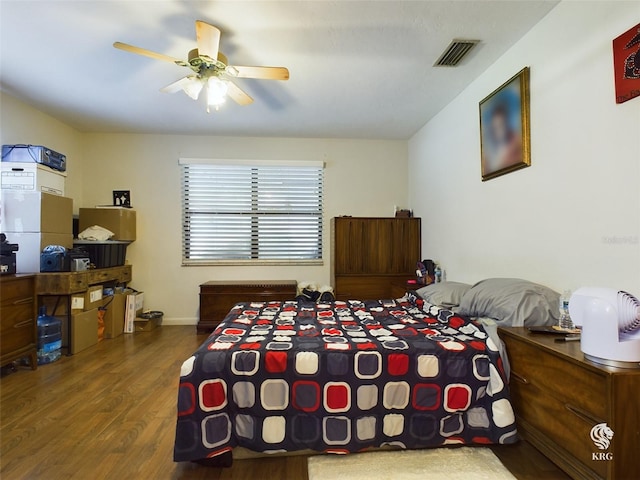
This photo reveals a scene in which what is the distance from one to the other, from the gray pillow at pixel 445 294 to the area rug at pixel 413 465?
3.70 feet

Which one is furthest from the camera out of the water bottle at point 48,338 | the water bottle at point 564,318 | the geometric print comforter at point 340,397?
the water bottle at point 48,338

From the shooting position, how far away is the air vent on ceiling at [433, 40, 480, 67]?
7.98 ft

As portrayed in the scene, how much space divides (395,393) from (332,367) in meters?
0.38

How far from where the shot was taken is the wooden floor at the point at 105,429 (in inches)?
64.1

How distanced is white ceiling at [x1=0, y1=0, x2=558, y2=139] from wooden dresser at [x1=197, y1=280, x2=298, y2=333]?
2.16 metres

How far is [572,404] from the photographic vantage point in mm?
1400

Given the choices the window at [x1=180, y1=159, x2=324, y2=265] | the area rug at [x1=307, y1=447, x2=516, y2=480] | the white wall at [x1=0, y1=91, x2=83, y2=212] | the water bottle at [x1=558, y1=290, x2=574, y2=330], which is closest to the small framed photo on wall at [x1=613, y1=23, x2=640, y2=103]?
the water bottle at [x1=558, y1=290, x2=574, y2=330]

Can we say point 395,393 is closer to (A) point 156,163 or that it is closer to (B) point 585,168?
(B) point 585,168

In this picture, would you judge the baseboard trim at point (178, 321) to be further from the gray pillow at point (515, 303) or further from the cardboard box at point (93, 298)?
the gray pillow at point (515, 303)

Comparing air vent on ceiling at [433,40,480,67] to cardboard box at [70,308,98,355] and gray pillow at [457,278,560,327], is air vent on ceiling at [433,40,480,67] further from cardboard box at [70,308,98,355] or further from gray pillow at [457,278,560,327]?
cardboard box at [70,308,98,355]

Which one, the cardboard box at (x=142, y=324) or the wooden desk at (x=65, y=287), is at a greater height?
the wooden desk at (x=65, y=287)

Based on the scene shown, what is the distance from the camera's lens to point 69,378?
2.76 m

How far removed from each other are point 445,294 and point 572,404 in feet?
4.52

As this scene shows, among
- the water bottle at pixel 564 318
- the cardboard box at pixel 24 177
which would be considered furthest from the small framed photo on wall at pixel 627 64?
the cardboard box at pixel 24 177
